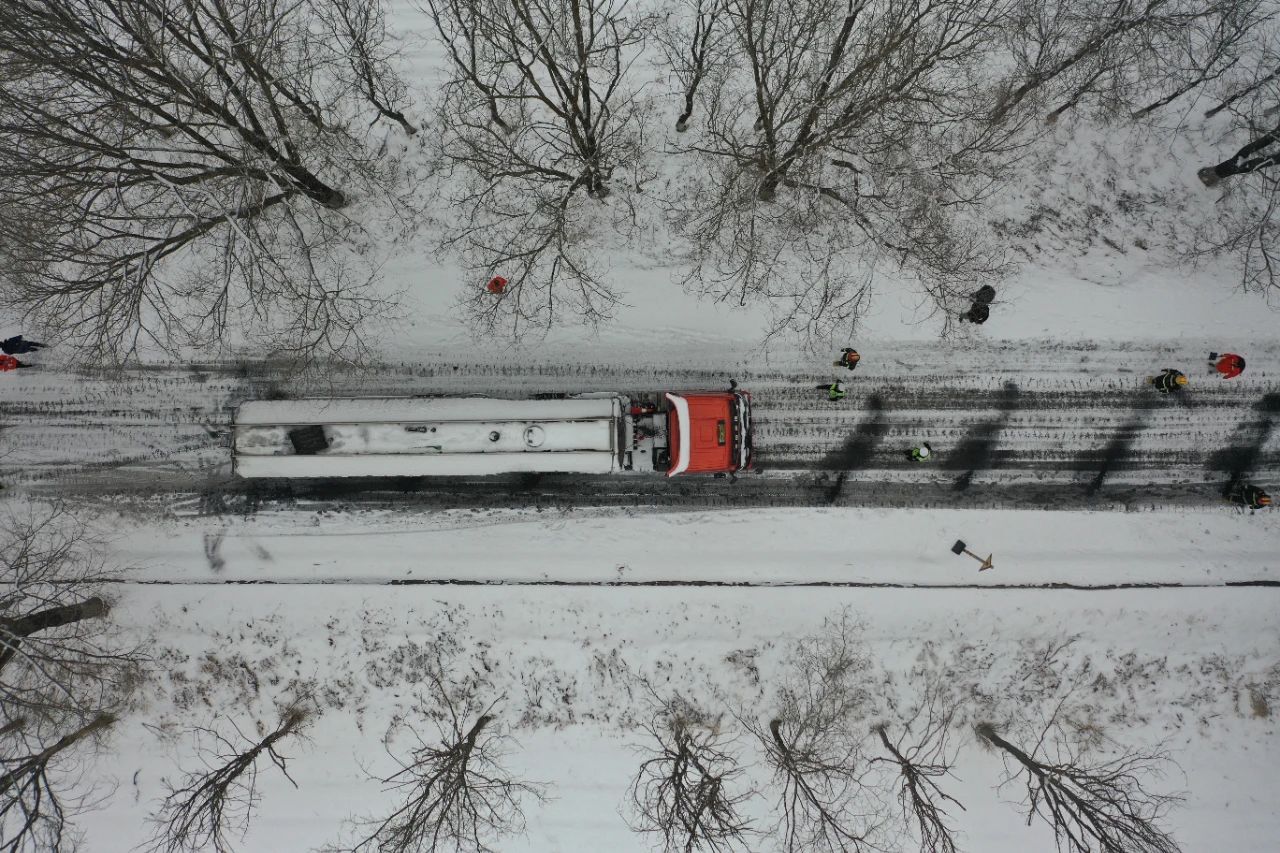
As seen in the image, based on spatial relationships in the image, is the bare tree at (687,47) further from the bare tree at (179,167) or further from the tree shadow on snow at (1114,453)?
the tree shadow on snow at (1114,453)

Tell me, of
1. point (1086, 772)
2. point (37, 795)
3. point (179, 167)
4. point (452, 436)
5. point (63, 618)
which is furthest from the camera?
point (1086, 772)

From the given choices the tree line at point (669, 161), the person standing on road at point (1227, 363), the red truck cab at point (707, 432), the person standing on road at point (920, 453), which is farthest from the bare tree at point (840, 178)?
the person standing on road at point (1227, 363)

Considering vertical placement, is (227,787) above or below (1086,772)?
below

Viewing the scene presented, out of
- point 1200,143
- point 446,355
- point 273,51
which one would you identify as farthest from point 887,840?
point 273,51

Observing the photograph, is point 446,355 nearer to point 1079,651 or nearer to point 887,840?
point 887,840

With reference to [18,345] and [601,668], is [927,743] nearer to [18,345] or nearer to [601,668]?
[601,668]

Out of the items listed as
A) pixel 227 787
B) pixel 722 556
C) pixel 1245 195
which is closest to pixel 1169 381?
pixel 1245 195
